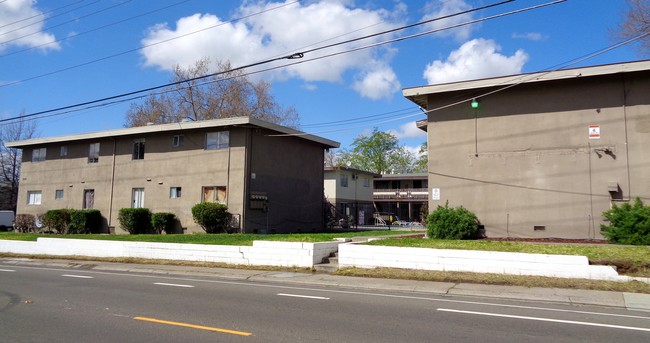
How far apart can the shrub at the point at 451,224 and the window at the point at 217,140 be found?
12.1 meters

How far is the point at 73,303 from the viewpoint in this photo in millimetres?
9281

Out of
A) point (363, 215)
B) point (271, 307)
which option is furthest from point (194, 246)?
point (363, 215)

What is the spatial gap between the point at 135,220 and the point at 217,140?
Answer: 21.3 feet

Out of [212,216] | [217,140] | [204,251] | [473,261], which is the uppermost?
[217,140]

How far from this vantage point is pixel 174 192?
89.1ft

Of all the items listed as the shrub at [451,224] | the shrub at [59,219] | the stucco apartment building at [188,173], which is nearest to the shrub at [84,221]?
the shrub at [59,219]

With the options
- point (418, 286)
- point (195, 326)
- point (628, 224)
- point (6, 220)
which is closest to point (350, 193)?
point (628, 224)

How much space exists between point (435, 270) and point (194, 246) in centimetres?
871

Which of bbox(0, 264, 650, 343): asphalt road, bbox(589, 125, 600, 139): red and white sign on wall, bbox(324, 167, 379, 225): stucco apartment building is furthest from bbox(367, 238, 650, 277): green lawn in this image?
bbox(324, 167, 379, 225): stucco apartment building

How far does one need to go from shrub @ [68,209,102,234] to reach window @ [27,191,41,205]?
591 cm

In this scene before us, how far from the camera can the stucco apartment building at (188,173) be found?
25391 millimetres

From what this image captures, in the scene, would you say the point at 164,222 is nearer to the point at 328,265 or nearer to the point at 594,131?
the point at 328,265

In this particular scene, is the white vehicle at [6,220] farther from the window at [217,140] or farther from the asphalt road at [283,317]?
the asphalt road at [283,317]

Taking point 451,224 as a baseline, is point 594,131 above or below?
above
